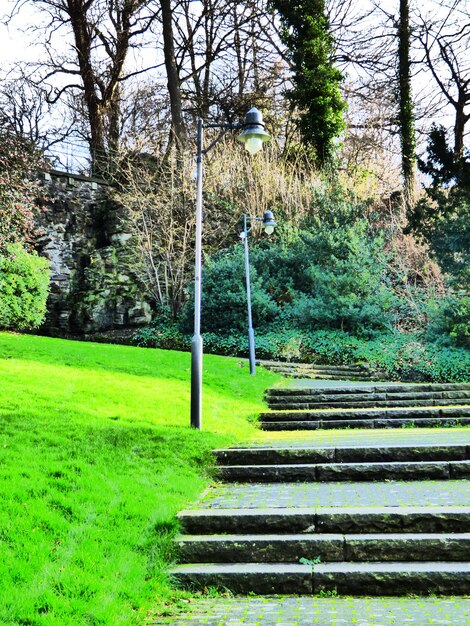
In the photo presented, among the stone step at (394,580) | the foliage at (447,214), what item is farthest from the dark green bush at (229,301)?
the stone step at (394,580)

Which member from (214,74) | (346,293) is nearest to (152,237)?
(346,293)

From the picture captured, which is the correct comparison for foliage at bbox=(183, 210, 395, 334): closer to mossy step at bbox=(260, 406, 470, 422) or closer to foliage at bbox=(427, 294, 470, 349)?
foliage at bbox=(427, 294, 470, 349)

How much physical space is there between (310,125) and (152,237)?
8727mm

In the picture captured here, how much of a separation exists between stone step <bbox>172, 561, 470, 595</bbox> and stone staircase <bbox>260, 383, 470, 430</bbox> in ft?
21.8

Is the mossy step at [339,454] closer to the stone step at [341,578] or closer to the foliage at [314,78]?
the stone step at [341,578]

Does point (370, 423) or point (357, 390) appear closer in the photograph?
point (370, 423)

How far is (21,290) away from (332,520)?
16485 mm

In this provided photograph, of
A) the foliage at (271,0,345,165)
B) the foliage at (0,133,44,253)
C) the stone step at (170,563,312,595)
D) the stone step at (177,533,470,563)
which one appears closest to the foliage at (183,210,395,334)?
the foliage at (271,0,345,165)

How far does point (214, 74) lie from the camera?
97.2 feet

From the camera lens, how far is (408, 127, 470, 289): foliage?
17109 millimetres

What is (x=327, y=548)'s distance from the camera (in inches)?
195

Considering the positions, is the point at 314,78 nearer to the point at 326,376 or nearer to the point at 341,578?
the point at 326,376

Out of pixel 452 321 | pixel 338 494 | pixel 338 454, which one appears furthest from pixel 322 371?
pixel 338 494

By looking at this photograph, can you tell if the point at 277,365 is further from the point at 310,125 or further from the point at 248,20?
the point at 248,20
